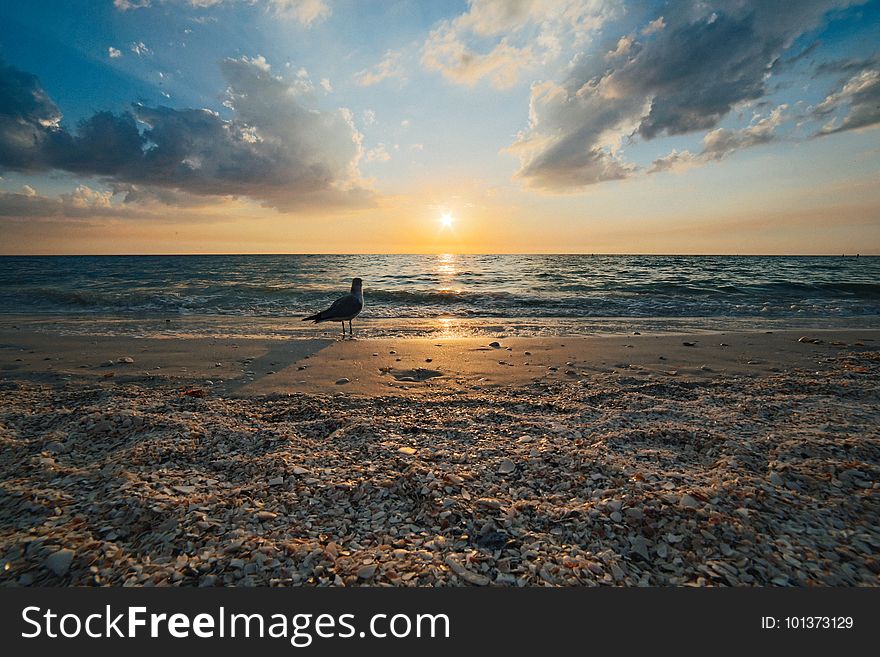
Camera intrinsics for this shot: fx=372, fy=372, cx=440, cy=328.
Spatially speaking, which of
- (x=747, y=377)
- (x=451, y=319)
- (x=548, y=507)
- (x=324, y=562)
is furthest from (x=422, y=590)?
(x=451, y=319)

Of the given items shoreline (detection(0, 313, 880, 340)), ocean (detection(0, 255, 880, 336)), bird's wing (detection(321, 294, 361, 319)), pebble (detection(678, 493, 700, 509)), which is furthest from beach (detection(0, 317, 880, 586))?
ocean (detection(0, 255, 880, 336))

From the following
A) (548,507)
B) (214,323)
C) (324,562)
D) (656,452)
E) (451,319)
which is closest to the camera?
(324,562)

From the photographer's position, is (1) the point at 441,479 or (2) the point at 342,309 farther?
(2) the point at 342,309

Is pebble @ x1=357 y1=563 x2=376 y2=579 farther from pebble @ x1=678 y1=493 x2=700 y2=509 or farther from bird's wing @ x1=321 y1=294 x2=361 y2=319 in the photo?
bird's wing @ x1=321 y1=294 x2=361 y2=319

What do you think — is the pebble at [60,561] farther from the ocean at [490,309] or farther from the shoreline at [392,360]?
the ocean at [490,309]

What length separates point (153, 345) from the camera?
9.18 meters

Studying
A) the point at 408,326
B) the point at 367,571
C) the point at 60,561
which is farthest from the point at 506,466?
the point at 408,326

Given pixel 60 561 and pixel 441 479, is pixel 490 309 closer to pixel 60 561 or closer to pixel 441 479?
pixel 441 479

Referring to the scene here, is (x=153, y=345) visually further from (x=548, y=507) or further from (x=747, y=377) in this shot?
(x=747, y=377)

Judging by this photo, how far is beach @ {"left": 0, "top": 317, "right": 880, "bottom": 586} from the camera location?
2340mm

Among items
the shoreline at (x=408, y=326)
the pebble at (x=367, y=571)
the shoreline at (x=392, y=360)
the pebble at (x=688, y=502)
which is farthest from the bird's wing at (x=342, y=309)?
the pebble at (x=688, y=502)

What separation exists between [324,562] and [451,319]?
529 inches

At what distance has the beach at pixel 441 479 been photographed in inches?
92.1

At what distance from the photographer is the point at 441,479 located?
3.28 meters
